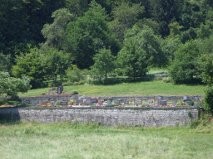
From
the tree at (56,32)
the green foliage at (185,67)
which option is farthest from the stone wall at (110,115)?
the tree at (56,32)

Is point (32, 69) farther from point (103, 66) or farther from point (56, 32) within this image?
point (56, 32)

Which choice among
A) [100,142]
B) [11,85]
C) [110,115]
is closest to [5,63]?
[11,85]

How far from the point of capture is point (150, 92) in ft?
244

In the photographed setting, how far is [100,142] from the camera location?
49.1 metres

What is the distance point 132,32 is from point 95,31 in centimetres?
550

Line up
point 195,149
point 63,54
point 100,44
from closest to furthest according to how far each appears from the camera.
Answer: point 195,149 < point 63,54 < point 100,44

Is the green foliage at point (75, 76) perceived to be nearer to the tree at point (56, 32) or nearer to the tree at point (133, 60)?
the tree at point (133, 60)

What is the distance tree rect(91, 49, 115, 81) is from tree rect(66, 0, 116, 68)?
10.3m

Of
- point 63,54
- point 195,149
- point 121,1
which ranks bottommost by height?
point 195,149

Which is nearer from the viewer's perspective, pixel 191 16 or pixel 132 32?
pixel 132 32

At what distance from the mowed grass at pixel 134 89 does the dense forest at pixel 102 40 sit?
Result: 2351mm

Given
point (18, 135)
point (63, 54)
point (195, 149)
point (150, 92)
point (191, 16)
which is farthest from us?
point (191, 16)

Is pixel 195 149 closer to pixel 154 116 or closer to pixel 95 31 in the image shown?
pixel 154 116

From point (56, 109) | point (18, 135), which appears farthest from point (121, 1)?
point (18, 135)
